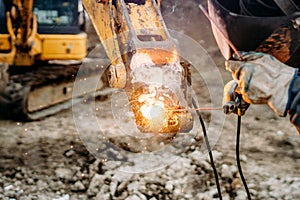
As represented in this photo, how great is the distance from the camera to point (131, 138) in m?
4.86

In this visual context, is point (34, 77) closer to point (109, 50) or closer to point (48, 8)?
point (48, 8)

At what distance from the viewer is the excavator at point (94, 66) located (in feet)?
6.84

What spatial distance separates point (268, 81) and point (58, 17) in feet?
14.2

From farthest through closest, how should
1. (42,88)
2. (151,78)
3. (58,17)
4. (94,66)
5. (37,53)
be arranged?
1. (94,66)
2. (58,17)
3. (37,53)
4. (42,88)
5. (151,78)

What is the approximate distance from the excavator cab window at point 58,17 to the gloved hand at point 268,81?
4.11m

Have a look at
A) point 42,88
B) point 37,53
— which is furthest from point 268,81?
point 37,53

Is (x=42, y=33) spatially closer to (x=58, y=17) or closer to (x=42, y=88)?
(x=58, y=17)

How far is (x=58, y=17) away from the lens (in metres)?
5.70

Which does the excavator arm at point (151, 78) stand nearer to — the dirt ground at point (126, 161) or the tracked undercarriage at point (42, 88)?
the dirt ground at point (126, 161)

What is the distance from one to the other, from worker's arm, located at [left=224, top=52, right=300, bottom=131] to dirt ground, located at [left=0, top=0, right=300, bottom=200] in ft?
2.94

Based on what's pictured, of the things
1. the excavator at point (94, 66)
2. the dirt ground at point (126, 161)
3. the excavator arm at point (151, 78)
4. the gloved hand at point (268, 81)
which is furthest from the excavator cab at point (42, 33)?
the gloved hand at point (268, 81)

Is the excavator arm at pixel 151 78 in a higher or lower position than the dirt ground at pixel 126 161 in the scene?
higher

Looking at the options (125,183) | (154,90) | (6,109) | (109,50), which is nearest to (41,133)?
(6,109)

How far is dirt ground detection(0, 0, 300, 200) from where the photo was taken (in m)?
3.70
